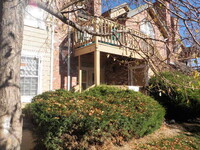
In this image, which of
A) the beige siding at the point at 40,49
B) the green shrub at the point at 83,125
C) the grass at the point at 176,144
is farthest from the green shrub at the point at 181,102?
the beige siding at the point at 40,49

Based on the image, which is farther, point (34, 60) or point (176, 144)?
point (34, 60)

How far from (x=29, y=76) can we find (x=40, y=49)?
136cm

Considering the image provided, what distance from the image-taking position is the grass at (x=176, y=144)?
4666mm

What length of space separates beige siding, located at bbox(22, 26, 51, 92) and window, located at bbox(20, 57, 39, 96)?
214 millimetres

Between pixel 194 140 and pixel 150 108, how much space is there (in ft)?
5.50

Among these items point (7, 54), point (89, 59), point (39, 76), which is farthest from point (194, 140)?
point (89, 59)

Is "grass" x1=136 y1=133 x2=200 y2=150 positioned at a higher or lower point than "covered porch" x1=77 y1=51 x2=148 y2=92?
lower

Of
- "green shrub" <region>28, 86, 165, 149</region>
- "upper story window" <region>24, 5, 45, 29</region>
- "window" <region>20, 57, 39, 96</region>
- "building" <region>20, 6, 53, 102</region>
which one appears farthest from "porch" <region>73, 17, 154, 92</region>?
"green shrub" <region>28, 86, 165, 149</region>

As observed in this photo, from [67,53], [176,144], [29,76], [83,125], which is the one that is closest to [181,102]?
[176,144]

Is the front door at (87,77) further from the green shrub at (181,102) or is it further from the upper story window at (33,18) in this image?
the green shrub at (181,102)

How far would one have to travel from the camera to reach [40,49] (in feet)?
26.2

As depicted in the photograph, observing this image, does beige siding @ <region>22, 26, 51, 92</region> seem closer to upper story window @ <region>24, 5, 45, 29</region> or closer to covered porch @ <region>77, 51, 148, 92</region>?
upper story window @ <region>24, 5, 45, 29</region>

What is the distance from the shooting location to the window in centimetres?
730

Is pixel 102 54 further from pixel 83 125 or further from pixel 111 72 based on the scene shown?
pixel 83 125
